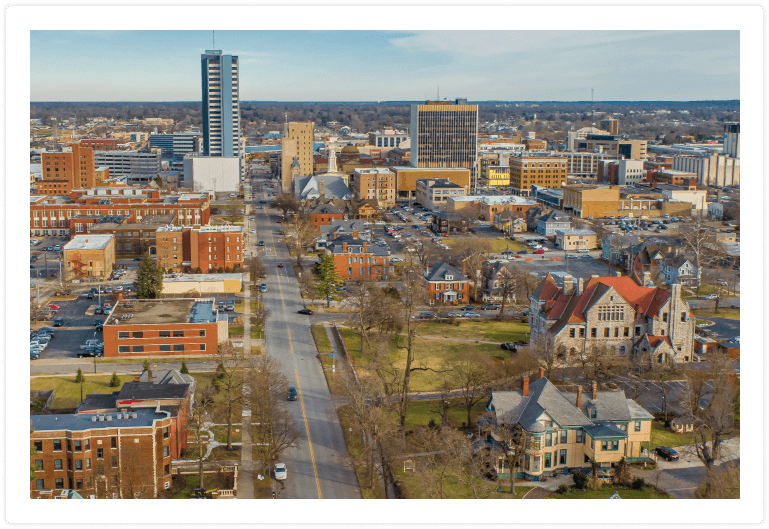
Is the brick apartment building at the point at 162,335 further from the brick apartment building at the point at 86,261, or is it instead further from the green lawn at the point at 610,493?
the green lawn at the point at 610,493

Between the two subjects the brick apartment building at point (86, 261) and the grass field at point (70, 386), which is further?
the brick apartment building at point (86, 261)

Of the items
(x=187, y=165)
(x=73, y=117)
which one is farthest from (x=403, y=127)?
(x=187, y=165)

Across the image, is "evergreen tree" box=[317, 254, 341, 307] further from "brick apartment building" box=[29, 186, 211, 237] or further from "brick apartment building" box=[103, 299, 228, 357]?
"brick apartment building" box=[29, 186, 211, 237]

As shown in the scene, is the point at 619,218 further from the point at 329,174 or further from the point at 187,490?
the point at 187,490

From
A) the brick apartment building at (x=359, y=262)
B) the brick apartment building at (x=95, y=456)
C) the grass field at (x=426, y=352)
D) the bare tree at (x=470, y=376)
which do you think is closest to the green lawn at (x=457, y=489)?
the bare tree at (x=470, y=376)

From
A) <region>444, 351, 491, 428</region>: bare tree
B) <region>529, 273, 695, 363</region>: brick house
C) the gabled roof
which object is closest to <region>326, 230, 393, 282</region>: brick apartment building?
the gabled roof

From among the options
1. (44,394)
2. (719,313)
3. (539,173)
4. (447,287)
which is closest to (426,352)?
(447,287)

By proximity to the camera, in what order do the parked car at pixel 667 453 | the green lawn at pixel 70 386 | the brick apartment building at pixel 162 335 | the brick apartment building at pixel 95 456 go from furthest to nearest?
the brick apartment building at pixel 162 335 < the green lawn at pixel 70 386 < the parked car at pixel 667 453 < the brick apartment building at pixel 95 456
